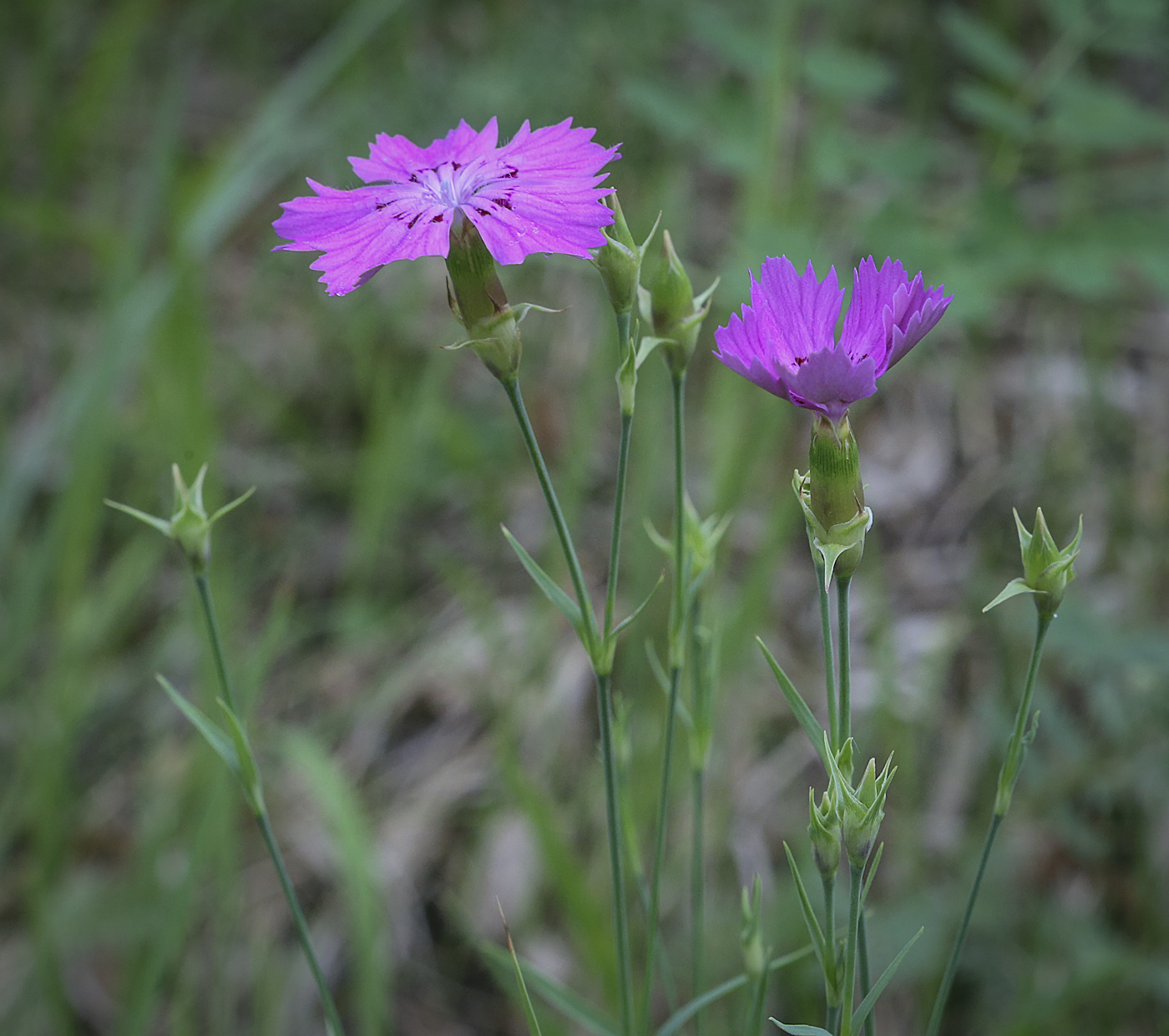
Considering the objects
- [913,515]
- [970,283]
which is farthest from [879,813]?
[913,515]

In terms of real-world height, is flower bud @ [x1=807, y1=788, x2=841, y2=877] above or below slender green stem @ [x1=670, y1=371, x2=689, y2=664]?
below

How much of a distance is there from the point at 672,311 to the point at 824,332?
88 mm

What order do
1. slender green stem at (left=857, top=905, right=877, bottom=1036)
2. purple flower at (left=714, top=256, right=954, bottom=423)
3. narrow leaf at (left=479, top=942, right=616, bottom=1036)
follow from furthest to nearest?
narrow leaf at (left=479, top=942, right=616, bottom=1036) → slender green stem at (left=857, top=905, right=877, bottom=1036) → purple flower at (left=714, top=256, right=954, bottom=423)

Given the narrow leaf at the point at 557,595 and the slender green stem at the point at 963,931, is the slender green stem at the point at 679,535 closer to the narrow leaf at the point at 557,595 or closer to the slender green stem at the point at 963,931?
the narrow leaf at the point at 557,595

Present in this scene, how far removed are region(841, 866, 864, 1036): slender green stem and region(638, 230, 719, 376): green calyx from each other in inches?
12.0

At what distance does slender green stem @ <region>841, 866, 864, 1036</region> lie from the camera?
1.93 ft

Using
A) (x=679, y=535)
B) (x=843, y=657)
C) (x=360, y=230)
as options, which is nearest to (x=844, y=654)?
(x=843, y=657)

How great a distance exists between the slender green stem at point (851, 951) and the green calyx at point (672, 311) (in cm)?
31

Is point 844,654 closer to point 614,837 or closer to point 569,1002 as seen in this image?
point 614,837

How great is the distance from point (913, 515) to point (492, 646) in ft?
2.91

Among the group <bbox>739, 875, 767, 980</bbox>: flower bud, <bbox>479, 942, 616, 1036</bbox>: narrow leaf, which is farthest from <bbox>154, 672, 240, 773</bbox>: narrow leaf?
<bbox>739, 875, 767, 980</bbox>: flower bud

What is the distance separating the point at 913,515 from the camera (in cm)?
199

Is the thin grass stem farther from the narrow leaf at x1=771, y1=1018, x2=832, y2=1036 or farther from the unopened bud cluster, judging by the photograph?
the narrow leaf at x1=771, y1=1018, x2=832, y2=1036

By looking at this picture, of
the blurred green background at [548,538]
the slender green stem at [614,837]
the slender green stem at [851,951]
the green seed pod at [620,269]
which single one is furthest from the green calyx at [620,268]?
the blurred green background at [548,538]
